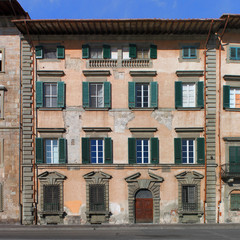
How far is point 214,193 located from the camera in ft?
69.2

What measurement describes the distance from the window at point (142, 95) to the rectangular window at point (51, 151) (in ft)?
19.1

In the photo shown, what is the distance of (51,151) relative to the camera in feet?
70.0

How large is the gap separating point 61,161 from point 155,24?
11.0 meters

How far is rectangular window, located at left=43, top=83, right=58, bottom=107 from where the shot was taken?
70.5 feet

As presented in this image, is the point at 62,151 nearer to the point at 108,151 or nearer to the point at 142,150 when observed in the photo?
the point at 108,151

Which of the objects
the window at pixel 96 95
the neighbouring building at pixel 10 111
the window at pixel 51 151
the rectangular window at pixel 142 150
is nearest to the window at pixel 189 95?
the rectangular window at pixel 142 150

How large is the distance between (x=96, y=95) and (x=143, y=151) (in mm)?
4995

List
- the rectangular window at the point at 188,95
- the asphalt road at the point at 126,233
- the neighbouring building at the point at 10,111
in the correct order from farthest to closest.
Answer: the rectangular window at the point at 188,95, the neighbouring building at the point at 10,111, the asphalt road at the point at 126,233

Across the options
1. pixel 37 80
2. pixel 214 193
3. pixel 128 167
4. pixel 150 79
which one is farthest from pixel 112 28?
pixel 214 193

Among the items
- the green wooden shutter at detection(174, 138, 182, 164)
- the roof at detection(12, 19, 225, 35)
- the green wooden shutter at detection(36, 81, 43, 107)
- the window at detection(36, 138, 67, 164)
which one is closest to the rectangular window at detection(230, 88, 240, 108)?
the roof at detection(12, 19, 225, 35)

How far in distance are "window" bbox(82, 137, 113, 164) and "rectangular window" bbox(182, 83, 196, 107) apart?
19.1 ft

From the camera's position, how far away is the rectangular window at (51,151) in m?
21.3

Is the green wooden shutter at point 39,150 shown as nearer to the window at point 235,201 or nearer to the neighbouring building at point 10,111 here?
the neighbouring building at point 10,111

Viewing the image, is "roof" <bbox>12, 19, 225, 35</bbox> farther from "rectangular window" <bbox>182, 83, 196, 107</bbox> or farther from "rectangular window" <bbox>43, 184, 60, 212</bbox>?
"rectangular window" <bbox>43, 184, 60, 212</bbox>
